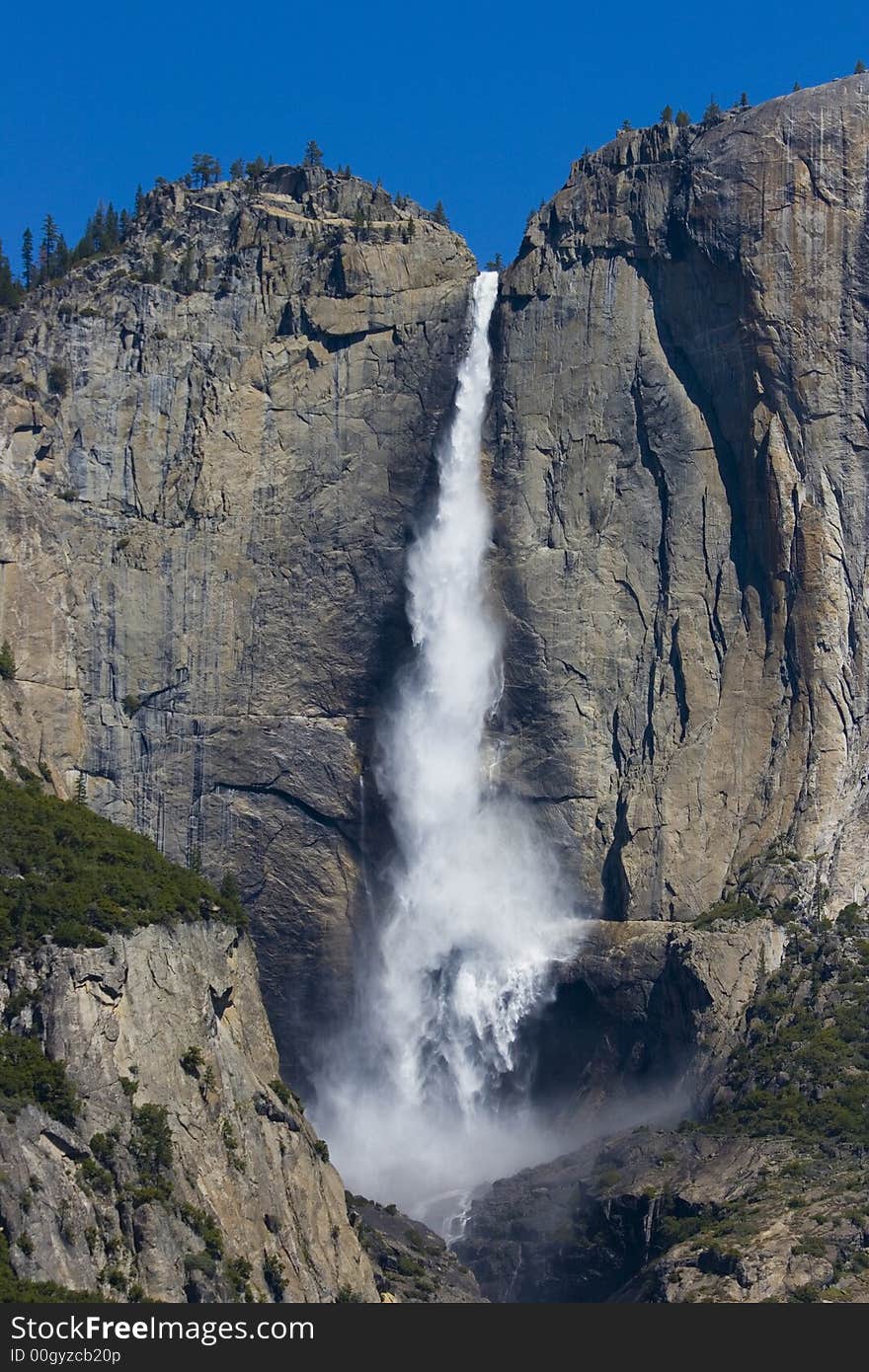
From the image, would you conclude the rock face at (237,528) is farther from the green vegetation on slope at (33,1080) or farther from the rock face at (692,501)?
the green vegetation on slope at (33,1080)

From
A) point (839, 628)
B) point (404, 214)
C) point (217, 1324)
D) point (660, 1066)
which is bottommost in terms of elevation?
→ point (217, 1324)

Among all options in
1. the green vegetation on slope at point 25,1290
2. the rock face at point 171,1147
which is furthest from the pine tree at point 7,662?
the green vegetation on slope at point 25,1290

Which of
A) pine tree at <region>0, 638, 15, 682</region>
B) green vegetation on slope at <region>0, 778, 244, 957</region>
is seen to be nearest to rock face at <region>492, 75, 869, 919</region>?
green vegetation on slope at <region>0, 778, 244, 957</region>

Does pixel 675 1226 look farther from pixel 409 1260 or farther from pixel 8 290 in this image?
pixel 8 290

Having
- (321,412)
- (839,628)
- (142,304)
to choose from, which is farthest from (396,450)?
(839,628)

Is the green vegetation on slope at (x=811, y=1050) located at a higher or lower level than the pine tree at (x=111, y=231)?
lower

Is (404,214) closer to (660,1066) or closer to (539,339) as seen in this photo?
(539,339)

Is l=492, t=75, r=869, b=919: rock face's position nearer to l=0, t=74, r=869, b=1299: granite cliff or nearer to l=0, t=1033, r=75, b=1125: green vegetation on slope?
l=0, t=74, r=869, b=1299: granite cliff
